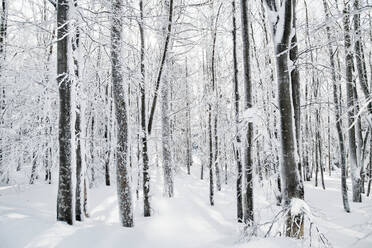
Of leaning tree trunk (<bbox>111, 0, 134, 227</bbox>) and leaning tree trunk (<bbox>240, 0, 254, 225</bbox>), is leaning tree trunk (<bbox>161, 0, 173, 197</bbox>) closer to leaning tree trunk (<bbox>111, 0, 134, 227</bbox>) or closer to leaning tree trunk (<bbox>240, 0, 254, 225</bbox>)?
leaning tree trunk (<bbox>111, 0, 134, 227</bbox>)

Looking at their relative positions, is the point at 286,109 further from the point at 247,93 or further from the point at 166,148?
the point at 166,148

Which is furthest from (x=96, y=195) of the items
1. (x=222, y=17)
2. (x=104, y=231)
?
(x=222, y=17)

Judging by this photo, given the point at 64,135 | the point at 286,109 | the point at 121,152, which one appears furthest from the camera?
the point at 121,152

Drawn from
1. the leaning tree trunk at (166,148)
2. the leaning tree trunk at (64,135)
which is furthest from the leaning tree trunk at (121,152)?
the leaning tree trunk at (166,148)

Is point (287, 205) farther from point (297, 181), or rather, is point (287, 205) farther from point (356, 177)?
point (356, 177)

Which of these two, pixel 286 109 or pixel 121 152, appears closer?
pixel 286 109

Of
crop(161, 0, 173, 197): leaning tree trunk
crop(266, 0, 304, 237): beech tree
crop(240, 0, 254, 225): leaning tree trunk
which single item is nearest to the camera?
crop(266, 0, 304, 237): beech tree

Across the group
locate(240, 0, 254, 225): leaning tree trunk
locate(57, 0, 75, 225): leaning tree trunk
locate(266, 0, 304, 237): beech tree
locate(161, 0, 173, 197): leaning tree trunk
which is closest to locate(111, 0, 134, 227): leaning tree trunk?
locate(57, 0, 75, 225): leaning tree trunk

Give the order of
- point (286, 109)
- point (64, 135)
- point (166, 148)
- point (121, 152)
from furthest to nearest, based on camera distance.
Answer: point (166, 148), point (121, 152), point (64, 135), point (286, 109)

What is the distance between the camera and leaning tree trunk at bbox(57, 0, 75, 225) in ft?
16.6

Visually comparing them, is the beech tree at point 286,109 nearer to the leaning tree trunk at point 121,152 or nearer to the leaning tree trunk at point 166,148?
the leaning tree trunk at point 121,152

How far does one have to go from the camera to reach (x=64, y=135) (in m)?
5.12

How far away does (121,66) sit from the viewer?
5.87 m

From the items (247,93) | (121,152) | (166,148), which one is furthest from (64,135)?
(166,148)
